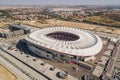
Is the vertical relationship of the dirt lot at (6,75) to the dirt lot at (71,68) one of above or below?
below

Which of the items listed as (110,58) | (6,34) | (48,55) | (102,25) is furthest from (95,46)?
(102,25)

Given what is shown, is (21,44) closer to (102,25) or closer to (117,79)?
(117,79)

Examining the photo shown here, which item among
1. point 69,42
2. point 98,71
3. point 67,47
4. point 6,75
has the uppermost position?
point 69,42

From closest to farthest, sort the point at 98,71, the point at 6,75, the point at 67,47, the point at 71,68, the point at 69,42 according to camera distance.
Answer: the point at 6,75
the point at 98,71
the point at 71,68
the point at 67,47
the point at 69,42

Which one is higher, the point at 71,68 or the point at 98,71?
the point at 98,71

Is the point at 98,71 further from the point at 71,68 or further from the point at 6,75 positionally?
the point at 6,75

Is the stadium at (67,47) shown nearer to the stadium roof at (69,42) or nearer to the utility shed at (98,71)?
the stadium roof at (69,42)

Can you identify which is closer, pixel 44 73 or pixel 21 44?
pixel 44 73

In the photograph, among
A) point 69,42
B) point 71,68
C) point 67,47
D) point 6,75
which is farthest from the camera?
point 69,42

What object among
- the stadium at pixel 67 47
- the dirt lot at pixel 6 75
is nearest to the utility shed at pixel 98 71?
the stadium at pixel 67 47

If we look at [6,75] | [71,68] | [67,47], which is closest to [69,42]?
[67,47]

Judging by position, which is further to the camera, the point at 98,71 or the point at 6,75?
the point at 98,71
